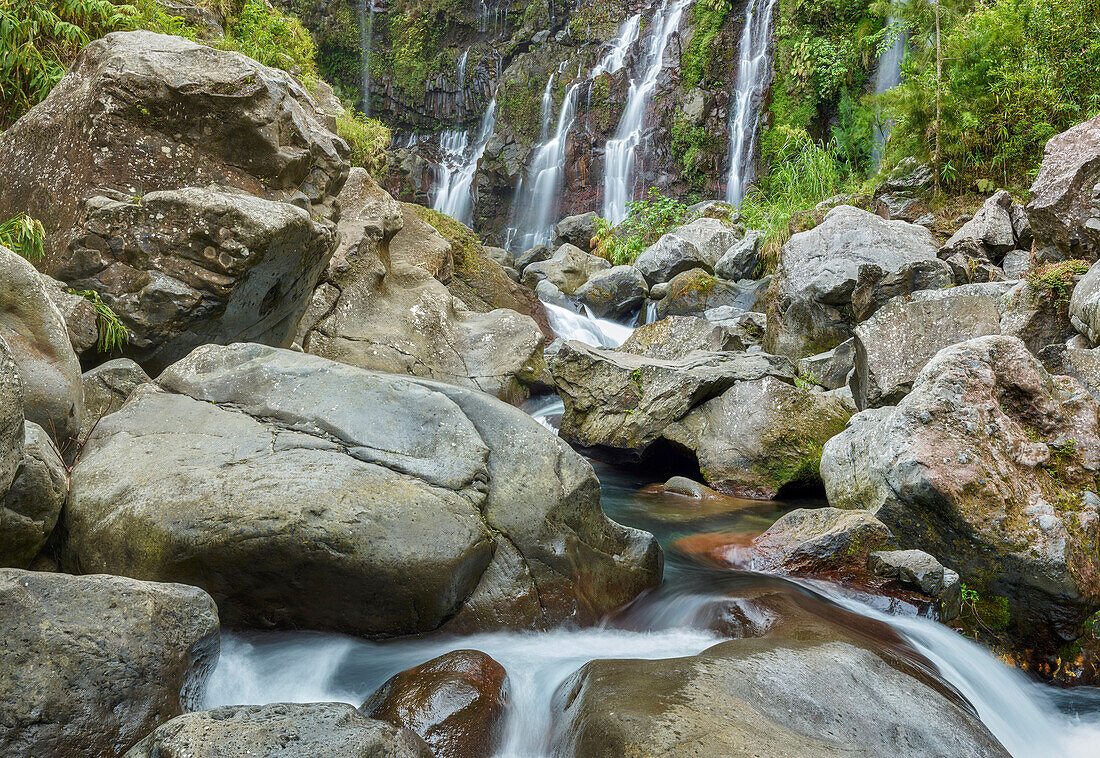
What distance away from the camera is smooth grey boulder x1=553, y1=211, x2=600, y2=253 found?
19234 mm

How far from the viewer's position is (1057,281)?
19.4 ft

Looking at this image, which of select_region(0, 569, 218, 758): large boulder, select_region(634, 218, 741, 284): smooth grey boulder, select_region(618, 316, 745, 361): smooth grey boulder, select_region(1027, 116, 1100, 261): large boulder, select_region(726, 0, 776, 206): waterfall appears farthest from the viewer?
select_region(726, 0, 776, 206): waterfall

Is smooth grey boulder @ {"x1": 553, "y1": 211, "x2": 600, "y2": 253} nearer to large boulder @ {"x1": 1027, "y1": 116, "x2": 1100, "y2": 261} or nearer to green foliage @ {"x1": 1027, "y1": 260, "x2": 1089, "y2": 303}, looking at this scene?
large boulder @ {"x1": 1027, "y1": 116, "x2": 1100, "y2": 261}

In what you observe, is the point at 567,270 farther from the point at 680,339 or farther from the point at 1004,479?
the point at 1004,479

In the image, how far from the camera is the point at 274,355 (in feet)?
15.2

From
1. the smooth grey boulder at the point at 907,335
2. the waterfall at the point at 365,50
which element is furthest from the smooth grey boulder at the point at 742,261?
the waterfall at the point at 365,50

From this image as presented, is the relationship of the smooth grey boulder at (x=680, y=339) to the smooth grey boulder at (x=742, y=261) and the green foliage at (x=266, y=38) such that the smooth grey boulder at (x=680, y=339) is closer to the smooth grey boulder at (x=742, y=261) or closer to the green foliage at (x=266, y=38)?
the smooth grey boulder at (x=742, y=261)

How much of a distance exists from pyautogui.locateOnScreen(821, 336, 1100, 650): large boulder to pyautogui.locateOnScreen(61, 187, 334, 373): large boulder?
4794mm

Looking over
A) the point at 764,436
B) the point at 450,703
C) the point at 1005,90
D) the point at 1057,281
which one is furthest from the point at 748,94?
the point at 450,703

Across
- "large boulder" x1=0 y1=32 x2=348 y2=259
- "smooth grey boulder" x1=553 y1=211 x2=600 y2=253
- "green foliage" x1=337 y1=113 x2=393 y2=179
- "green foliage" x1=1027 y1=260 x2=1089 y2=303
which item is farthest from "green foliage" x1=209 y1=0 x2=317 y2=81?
"green foliage" x1=1027 y1=260 x2=1089 y2=303

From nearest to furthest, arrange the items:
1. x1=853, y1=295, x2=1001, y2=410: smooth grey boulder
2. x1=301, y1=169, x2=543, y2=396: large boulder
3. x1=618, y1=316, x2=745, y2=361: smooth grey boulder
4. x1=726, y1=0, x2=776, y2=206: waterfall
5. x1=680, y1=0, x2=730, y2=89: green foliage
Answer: x1=853, y1=295, x2=1001, y2=410: smooth grey boulder, x1=301, y1=169, x2=543, y2=396: large boulder, x1=618, y1=316, x2=745, y2=361: smooth grey boulder, x1=726, y1=0, x2=776, y2=206: waterfall, x1=680, y1=0, x2=730, y2=89: green foliage

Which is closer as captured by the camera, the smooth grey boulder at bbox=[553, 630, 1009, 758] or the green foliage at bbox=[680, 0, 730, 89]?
the smooth grey boulder at bbox=[553, 630, 1009, 758]

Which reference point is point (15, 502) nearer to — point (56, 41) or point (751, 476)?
point (751, 476)

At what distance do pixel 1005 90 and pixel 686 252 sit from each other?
5507mm
